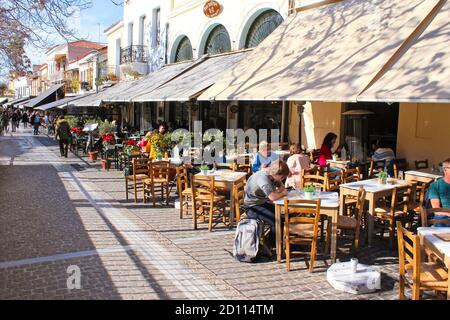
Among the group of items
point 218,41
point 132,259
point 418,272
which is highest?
point 218,41

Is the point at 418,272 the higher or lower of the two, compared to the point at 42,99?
lower

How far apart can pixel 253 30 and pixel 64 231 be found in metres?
9.82

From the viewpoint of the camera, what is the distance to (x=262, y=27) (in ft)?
45.1

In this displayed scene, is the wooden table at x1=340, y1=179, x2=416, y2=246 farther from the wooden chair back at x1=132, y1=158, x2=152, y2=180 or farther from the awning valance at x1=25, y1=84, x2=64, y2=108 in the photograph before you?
the awning valance at x1=25, y1=84, x2=64, y2=108

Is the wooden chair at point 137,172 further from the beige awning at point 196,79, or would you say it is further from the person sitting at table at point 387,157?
the person sitting at table at point 387,157

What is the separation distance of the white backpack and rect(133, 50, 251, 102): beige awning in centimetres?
492

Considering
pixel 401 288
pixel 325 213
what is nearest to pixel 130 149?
pixel 325 213

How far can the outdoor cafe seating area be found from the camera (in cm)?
416

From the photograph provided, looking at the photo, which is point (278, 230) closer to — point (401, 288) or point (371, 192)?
point (371, 192)

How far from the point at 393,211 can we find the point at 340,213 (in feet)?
2.74

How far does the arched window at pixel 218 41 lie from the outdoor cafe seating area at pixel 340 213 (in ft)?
24.0

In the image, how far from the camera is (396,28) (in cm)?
735

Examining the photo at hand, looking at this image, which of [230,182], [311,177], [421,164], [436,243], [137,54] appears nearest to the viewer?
[436,243]

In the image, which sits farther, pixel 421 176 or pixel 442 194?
pixel 421 176
